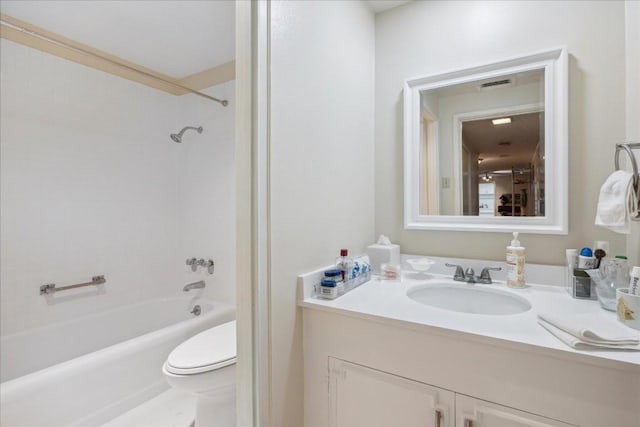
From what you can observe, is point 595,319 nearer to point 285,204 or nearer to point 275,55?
A: point 285,204

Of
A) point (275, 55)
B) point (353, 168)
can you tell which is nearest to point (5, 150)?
point (275, 55)

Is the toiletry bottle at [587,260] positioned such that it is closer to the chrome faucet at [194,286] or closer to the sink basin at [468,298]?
the sink basin at [468,298]

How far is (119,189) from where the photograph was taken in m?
2.33

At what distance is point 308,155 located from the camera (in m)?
1.18

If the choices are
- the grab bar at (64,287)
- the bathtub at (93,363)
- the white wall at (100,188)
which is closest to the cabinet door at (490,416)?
the bathtub at (93,363)

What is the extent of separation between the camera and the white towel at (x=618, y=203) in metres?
0.94

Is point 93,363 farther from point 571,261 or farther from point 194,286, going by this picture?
point 571,261

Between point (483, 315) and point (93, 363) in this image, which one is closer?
point (483, 315)

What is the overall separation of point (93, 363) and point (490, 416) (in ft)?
5.85

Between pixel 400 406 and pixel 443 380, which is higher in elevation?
pixel 443 380

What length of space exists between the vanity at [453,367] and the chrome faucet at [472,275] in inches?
2.3

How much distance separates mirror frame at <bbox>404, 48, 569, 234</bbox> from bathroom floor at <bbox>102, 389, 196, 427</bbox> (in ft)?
5.49

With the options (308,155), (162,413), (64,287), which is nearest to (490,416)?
(308,155)

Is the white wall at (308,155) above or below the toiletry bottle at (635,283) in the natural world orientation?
above
